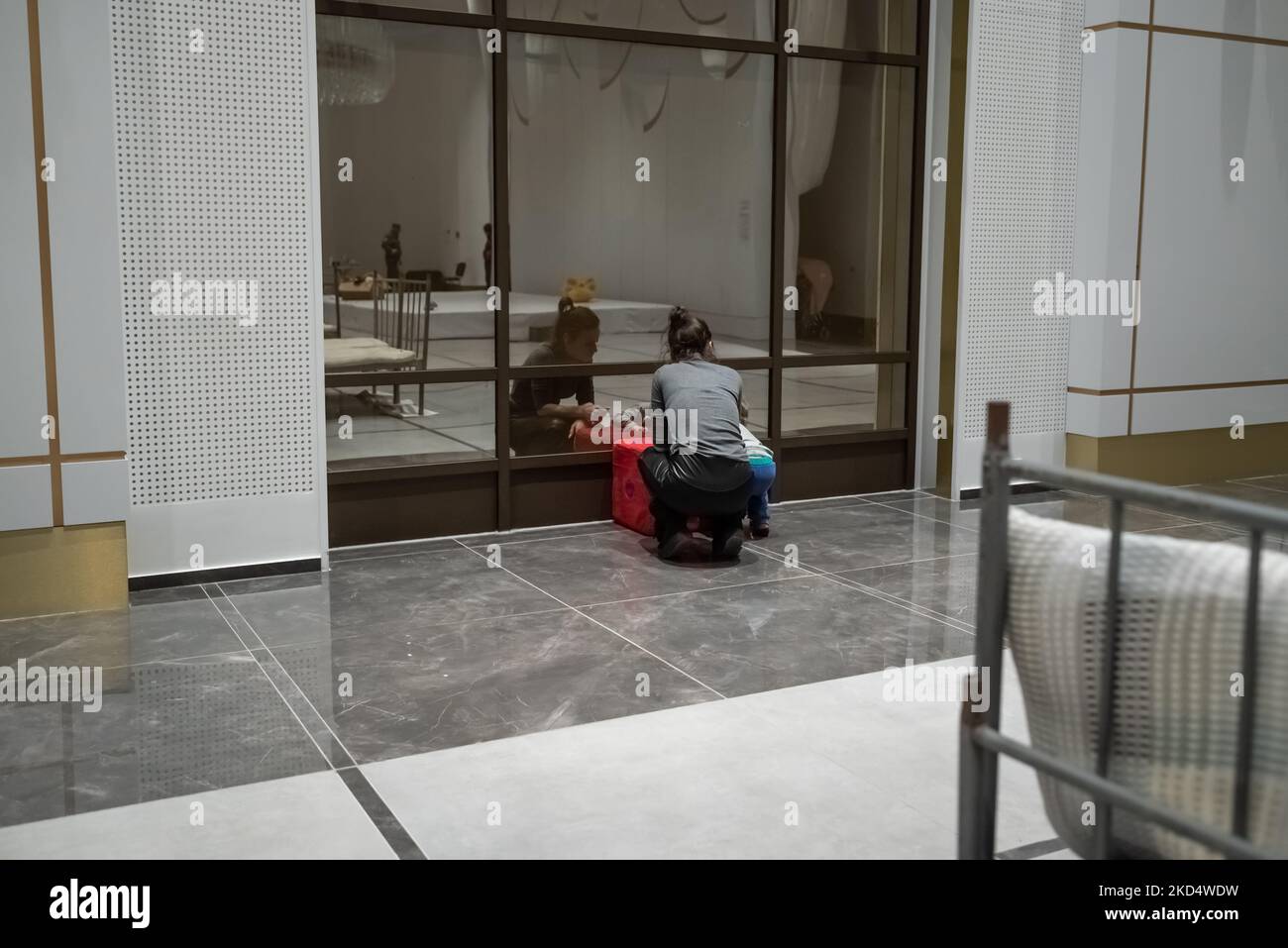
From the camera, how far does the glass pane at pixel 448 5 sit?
6.82 metres

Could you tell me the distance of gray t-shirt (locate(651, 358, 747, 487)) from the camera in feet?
21.8

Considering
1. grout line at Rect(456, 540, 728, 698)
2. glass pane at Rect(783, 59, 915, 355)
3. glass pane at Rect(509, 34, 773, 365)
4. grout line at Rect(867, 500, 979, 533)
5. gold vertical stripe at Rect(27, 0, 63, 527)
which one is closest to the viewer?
grout line at Rect(456, 540, 728, 698)

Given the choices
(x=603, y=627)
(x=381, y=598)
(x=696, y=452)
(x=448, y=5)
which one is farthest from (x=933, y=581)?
(x=448, y=5)

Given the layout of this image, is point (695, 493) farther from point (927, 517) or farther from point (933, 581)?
point (927, 517)

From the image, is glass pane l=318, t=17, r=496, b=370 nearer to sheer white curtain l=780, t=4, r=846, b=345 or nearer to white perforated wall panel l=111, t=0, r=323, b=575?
white perforated wall panel l=111, t=0, r=323, b=575

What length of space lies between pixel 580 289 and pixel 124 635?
10.6 feet

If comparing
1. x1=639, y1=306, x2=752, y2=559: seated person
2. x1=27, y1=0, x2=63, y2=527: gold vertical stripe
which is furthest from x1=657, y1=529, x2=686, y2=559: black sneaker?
x1=27, y1=0, x2=63, y2=527: gold vertical stripe

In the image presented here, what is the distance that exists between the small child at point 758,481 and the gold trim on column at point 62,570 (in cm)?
313

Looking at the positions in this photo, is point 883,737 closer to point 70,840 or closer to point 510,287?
point 70,840

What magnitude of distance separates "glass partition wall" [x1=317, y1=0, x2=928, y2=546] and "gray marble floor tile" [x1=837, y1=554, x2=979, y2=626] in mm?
1705

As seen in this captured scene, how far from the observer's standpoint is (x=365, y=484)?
7.15 metres

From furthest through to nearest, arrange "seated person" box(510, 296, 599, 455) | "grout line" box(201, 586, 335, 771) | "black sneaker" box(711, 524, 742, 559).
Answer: "seated person" box(510, 296, 599, 455), "black sneaker" box(711, 524, 742, 559), "grout line" box(201, 586, 335, 771)

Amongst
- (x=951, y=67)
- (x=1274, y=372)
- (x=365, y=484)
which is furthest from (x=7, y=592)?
(x=1274, y=372)
